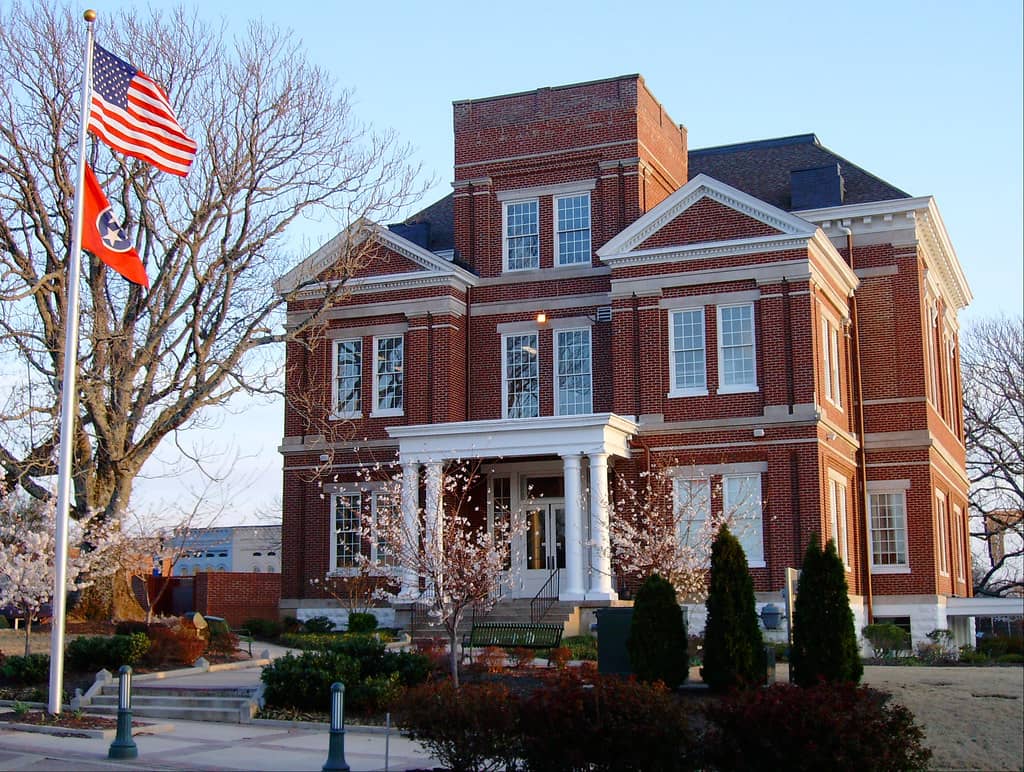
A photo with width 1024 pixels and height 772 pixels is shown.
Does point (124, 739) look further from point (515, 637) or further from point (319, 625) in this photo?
point (319, 625)

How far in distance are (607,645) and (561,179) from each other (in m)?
17.5

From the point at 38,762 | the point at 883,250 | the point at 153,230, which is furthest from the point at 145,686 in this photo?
the point at 883,250

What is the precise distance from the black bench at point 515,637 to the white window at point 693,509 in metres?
4.41

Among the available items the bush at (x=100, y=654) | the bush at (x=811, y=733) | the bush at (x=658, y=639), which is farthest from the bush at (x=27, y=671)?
the bush at (x=811, y=733)

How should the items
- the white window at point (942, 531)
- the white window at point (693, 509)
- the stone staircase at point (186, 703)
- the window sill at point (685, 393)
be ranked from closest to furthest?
1. the stone staircase at point (186, 703)
2. the white window at point (693, 509)
3. the window sill at point (685, 393)
4. the white window at point (942, 531)

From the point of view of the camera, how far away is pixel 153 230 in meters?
29.9

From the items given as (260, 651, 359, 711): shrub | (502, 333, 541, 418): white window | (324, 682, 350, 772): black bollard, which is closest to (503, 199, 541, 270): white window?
(502, 333, 541, 418): white window

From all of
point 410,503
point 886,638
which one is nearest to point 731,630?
point 886,638

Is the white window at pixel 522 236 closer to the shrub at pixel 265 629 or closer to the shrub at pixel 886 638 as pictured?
the shrub at pixel 265 629

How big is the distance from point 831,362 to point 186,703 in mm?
18456

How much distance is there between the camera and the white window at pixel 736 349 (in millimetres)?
30844

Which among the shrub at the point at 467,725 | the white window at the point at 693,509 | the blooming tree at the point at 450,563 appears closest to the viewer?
the shrub at the point at 467,725

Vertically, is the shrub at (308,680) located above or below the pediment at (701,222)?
below

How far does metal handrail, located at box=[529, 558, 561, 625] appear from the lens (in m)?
29.2
